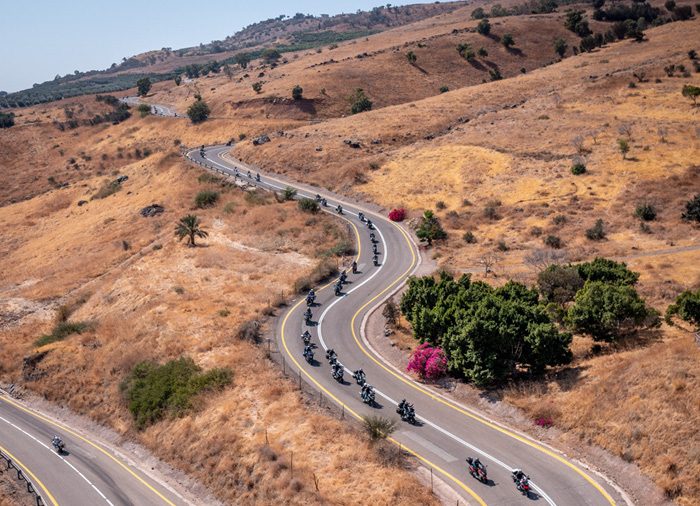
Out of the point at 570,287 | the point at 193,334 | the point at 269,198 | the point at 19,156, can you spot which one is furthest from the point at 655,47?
the point at 19,156

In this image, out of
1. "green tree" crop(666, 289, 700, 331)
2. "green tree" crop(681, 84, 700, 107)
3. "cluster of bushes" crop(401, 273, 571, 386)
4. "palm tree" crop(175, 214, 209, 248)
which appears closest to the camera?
"cluster of bushes" crop(401, 273, 571, 386)

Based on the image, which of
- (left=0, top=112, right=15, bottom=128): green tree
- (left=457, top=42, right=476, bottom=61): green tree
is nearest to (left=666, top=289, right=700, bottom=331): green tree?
(left=457, top=42, right=476, bottom=61): green tree

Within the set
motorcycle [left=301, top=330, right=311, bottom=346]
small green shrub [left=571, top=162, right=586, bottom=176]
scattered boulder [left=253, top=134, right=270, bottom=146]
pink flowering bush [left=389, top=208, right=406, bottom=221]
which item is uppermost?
scattered boulder [left=253, top=134, right=270, bottom=146]

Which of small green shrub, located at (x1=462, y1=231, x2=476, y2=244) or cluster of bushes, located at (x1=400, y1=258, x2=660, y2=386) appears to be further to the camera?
small green shrub, located at (x1=462, y1=231, x2=476, y2=244)

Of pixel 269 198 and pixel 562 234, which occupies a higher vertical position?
pixel 269 198

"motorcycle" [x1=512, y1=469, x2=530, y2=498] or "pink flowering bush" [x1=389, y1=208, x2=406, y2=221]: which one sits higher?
"pink flowering bush" [x1=389, y1=208, x2=406, y2=221]

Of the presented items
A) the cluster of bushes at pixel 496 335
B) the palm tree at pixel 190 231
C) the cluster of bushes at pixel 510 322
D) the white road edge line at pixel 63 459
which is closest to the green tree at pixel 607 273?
the cluster of bushes at pixel 510 322

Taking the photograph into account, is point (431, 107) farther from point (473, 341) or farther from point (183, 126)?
point (473, 341)

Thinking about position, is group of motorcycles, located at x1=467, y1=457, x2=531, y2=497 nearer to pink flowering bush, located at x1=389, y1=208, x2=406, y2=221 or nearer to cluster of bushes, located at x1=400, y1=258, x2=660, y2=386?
cluster of bushes, located at x1=400, y1=258, x2=660, y2=386
